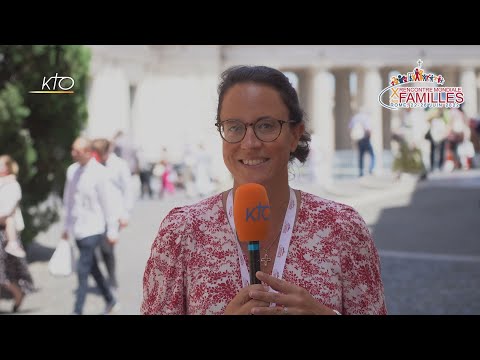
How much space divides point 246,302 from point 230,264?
22 centimetres

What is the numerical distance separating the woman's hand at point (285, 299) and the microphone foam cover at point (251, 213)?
0.11m

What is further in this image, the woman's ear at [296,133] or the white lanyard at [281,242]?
the woman's ear at [296,133]

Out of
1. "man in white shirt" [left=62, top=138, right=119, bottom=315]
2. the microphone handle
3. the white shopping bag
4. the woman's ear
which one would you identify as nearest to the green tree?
"man in white shirt" [left=62, top=138, right=119, bottom=315]

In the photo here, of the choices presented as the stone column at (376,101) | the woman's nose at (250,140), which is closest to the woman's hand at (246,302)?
the woman's nose at (250,140)

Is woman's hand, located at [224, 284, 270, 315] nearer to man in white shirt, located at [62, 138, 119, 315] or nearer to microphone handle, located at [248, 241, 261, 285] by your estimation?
microphone handle, located at [248, 241, 261, 285]

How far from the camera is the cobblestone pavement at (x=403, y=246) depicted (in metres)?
6.71

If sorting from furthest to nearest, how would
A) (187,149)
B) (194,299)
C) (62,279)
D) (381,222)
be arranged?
(187,149) < (381,222) < (62,279) < (194,299)

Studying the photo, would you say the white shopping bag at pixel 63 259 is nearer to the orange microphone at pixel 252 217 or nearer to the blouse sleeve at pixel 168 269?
the blouse sleeve at pixel 168 269
